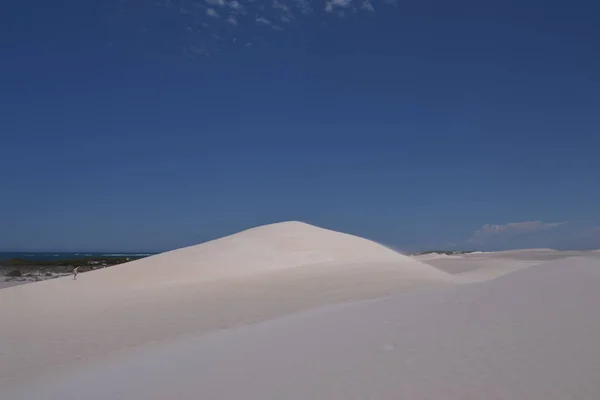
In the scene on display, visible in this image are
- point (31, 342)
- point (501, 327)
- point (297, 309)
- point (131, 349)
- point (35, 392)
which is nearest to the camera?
point (35, 392)

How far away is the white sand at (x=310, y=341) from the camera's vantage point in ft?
16.6

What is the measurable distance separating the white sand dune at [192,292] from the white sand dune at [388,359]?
144 centimetres

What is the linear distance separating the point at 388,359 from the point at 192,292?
969cm

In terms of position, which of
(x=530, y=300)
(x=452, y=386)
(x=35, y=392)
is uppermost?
(x=530, y=300)

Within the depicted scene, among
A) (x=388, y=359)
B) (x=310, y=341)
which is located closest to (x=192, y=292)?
(x=310, y=341)

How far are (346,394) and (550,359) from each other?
8.10 ft

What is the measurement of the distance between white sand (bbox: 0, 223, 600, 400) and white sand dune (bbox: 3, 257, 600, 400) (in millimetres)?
24

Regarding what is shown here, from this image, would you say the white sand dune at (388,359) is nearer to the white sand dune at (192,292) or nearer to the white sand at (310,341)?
the white sand at (310,341)

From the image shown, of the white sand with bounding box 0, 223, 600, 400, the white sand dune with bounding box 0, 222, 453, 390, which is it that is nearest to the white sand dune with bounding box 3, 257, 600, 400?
the white sand with bounding box 0, 223, 600, 400

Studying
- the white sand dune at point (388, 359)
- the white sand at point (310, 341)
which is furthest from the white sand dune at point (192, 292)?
the white sand dune at point (388, 359)

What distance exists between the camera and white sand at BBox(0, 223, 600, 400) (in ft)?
16.6

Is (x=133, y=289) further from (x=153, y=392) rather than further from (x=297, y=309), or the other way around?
(x=153, y=392)

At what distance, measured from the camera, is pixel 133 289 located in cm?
1592

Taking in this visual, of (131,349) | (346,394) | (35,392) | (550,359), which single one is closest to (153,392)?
(35,392)
